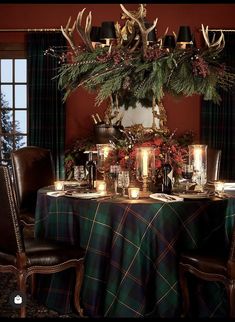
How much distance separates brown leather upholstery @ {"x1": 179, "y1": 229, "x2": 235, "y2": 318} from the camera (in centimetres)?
297

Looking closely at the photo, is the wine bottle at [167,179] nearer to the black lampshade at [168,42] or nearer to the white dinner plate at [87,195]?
the white dinner plate at [87,195]

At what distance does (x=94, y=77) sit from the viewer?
4.54 m

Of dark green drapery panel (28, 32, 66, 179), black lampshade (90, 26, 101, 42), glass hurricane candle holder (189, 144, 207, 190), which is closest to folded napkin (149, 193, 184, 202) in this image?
glass hurricane candle holder (189, 144, 207, 190)

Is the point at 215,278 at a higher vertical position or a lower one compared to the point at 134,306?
higher

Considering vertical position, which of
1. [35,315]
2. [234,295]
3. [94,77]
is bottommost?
[35,315]

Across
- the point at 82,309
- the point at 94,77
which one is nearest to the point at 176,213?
the point at 82,309

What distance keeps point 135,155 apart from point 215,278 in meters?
1.03

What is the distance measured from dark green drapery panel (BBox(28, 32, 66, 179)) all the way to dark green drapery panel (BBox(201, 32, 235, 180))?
1742 millimetres

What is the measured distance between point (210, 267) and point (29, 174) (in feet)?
7.68

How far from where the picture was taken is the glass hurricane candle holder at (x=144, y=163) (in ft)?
12.1

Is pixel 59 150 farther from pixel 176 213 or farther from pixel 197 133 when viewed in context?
pixel 176 213

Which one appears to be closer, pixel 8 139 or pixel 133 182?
pixel 133 182

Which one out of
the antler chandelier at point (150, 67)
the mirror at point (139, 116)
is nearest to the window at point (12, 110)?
the mirror at point (139, 116)

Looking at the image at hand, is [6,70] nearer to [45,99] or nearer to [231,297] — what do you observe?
[45,99]
